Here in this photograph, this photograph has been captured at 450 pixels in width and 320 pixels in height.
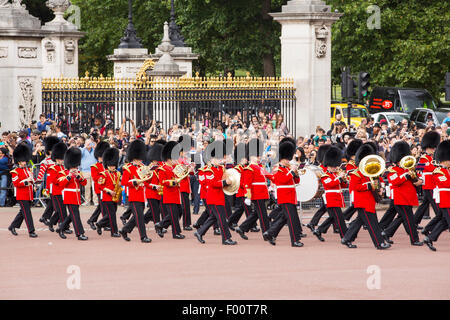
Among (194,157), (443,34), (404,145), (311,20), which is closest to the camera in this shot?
(404,145)

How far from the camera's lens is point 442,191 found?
43.5 ft

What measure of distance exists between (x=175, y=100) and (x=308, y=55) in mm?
2842

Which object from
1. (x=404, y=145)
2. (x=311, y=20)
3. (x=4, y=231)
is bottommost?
(x=4, y=231)

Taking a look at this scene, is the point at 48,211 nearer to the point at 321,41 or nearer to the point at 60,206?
the point at 60,206

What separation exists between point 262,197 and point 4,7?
7.54 meters

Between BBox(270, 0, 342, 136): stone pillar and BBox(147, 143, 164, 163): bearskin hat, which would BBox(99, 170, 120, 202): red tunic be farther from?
BBox(270, 0, 342, 136): stone pillar

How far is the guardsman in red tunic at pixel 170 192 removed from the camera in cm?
1457

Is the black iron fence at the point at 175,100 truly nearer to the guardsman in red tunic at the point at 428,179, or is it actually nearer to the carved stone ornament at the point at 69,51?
the carved stone ornament at the point at 69,51

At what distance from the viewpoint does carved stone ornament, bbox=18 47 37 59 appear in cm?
1947

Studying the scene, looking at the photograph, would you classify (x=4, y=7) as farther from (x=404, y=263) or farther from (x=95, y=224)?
(x=404, y=263)

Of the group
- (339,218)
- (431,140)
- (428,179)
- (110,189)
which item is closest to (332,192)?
(339,218)

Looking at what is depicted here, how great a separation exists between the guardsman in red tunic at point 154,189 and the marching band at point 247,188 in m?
0.01

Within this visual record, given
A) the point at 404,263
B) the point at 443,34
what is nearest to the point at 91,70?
the point at 443,34

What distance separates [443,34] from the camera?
105 feet
